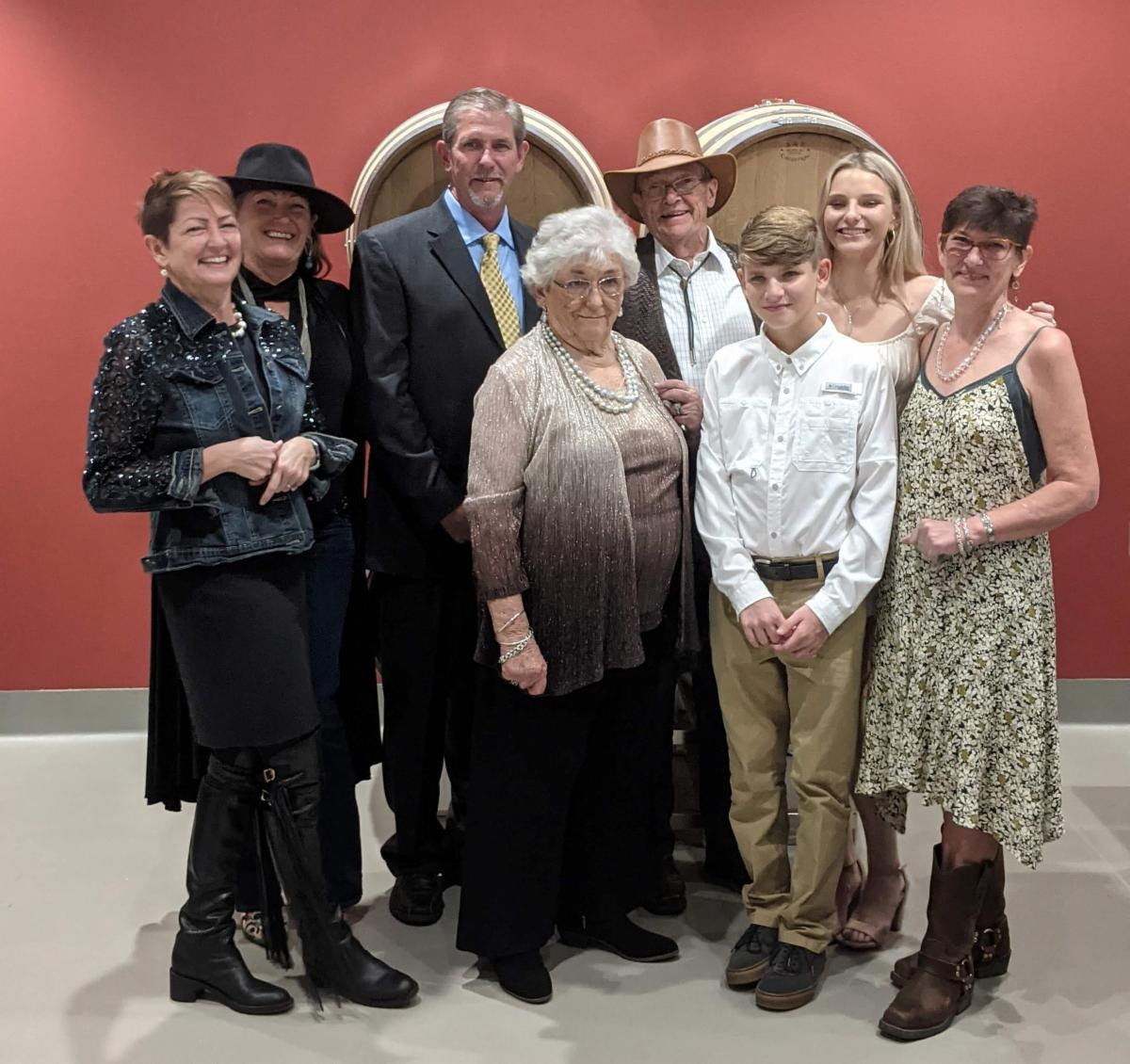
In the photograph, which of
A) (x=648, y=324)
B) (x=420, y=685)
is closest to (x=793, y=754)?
(x=420, y=685)

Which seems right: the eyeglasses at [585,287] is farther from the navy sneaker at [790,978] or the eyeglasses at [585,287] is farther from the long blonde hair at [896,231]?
the navy sneaker at [790,978]

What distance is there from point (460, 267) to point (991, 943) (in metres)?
1.81

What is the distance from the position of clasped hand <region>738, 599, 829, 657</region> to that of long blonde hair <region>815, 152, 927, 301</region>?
30.7 inches

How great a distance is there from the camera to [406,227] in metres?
2.54

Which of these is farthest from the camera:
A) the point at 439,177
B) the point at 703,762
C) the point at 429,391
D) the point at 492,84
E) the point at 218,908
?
the point at 492,84

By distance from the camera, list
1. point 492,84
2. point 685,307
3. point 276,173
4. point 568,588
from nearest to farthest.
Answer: point 568,588, point 276,173, point 685,307, point 492,84

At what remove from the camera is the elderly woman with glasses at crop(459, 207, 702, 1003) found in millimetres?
2152

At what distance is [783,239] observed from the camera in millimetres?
2143

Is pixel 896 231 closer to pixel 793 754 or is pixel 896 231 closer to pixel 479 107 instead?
pixel 479 107

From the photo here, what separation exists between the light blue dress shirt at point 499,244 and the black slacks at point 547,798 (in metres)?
0.84

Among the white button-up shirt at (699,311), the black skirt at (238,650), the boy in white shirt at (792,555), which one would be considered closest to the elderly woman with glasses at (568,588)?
the boy in white shirt at (792,555)

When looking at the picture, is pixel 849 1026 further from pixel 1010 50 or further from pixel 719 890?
pixel 1010 50

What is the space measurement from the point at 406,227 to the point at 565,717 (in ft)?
3.66

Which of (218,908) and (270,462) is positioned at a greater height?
(270,462)
